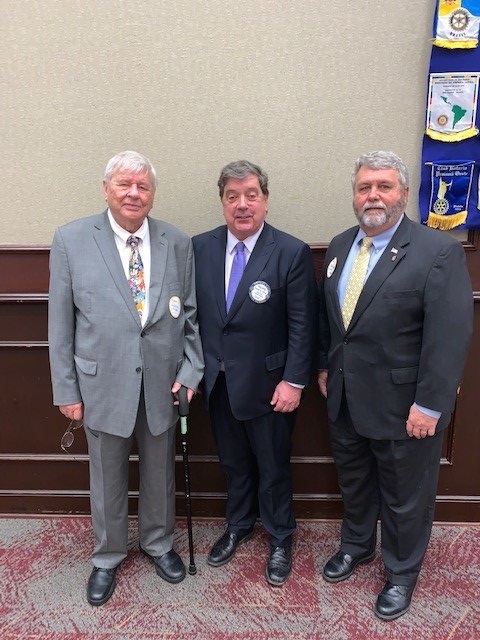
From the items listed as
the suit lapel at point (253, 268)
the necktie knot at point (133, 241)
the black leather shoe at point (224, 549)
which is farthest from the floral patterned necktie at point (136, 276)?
the black leather shoe at point (224, 549)

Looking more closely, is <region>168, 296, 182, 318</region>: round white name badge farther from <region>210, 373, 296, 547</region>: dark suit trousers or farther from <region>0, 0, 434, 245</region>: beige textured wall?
<region>0, 0, 434, 245</region>: beige textured wall

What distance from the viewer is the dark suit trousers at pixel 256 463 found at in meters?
2.22

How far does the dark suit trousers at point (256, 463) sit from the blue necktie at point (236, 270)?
340 mm

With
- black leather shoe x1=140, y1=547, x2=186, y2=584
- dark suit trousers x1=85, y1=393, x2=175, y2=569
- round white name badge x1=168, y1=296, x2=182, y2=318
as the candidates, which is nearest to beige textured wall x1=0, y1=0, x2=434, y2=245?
round white name badge x1=168, y1=296, x2=182, y2=318

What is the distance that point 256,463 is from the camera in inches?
94.4

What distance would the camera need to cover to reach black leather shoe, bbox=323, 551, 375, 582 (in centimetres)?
225

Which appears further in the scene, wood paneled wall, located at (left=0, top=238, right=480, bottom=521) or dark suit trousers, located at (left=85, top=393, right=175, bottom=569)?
wood paneled wall, located at (left=0, top=238, right=480, bottom=521)

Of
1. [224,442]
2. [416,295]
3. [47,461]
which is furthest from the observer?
[47,461]

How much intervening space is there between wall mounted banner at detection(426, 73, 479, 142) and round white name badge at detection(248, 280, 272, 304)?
0.97m

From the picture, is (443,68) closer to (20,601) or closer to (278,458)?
(278,458)

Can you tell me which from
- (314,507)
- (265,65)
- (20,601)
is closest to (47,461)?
(20,601)

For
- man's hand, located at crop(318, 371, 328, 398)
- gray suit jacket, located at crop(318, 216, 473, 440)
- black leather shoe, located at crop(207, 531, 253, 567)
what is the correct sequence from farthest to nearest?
1. black leather shoe, located at crop(207, 531, 253, 567)
2. man's hand, located at crop(318, 371, 328, 398)
3. gray suit jacket, located at crop(318, 216, 473, 440)

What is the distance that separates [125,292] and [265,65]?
1.13 m

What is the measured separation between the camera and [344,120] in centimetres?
226
